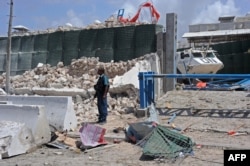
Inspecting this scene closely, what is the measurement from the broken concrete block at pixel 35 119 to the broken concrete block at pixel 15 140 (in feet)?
0.83

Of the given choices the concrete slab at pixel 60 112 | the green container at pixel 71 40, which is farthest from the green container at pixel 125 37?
the concrete slab at pixel 60 112

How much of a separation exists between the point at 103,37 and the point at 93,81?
6.99 feet

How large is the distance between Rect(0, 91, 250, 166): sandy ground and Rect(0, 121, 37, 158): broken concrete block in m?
0.17

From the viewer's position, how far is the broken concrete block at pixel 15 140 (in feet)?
25.4

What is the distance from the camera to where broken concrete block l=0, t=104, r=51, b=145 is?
341 inches

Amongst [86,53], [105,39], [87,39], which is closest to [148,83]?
[105,39]

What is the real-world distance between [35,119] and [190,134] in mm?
3648

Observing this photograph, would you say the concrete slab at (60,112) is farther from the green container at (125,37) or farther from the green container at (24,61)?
the green container at (24,61)

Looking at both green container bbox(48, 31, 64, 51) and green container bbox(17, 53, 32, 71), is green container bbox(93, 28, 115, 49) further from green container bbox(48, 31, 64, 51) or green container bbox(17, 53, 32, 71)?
green container bbox(17, 53, 32, 71)

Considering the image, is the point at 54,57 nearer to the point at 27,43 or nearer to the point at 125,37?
the point at 27,43

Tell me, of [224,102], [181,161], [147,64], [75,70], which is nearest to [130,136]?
[181,161]

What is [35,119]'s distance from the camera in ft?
28.7

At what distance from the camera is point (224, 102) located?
460 inches

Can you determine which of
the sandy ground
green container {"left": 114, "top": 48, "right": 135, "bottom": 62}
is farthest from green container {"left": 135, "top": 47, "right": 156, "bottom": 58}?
the sandy ground
